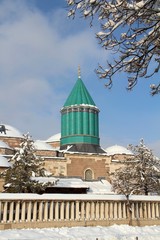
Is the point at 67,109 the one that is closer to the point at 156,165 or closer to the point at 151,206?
the point at 156,165

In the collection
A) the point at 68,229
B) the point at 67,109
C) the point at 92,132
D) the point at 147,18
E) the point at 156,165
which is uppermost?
the point at 67,109

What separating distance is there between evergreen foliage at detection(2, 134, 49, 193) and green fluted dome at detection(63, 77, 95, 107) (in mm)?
14734

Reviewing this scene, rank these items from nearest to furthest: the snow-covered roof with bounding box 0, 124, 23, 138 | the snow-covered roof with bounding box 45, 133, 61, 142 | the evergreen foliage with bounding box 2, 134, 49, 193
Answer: the evergreen foliage with bounding box 2, 134, 49, 193 < the snow-covered roof with bounding box 0, 124, 23, 138 < the snow-covered roof with bounding box 45, 133, 61, 142

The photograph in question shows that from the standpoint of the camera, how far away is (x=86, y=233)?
21.6 feet

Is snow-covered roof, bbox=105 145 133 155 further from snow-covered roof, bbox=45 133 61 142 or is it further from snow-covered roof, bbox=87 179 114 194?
snow-covered roof, bbox=87 179 114 194

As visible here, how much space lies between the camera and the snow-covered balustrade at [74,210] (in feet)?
22.9

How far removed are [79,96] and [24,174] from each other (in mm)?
17260

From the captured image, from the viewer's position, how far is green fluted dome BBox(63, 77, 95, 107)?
100ft

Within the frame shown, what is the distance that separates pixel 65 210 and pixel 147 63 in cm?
413

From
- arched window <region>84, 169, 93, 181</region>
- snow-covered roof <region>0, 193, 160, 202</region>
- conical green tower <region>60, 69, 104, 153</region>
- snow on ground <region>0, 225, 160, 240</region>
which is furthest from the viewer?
conical green tower <region>60, 69, 104, 153</region>

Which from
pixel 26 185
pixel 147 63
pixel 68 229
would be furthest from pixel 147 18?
pixel 26 185

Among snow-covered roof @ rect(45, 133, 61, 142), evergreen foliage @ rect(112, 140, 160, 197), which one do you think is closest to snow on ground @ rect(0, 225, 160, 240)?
evergreen foliage @ rect(112, 140, 160, 197)

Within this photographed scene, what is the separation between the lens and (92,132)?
2997 cm

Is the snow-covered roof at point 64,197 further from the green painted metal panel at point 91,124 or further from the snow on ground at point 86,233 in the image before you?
the green painted metal panel at point 91,124
